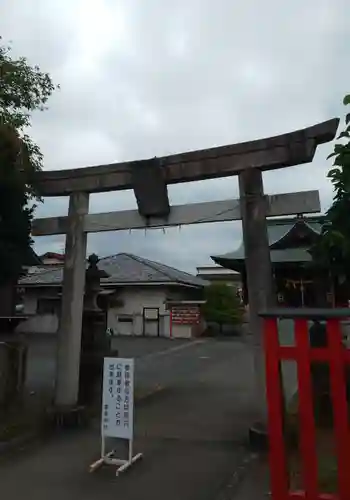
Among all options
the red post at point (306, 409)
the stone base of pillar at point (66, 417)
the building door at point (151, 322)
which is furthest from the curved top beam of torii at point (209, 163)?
the building door at point (151, 322)

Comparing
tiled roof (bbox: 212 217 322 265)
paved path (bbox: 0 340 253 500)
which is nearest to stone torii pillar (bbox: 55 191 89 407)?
paved path (bbox: 0 340 253 500)

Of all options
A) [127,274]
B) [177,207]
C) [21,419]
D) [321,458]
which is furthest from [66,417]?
[127,274]

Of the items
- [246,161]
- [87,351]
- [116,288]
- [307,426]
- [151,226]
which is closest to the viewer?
[307,426]

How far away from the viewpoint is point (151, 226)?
671 centimetres

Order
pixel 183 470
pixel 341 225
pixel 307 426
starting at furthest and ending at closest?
pixel 341 225, pixel 183 470, pixel 307 426

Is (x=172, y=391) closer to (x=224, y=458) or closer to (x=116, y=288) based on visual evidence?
(x=224, y=458)

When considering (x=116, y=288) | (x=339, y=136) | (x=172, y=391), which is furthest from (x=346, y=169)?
(x=116, y=288)

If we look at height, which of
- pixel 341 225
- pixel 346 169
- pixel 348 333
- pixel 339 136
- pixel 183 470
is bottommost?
pixel 183 470

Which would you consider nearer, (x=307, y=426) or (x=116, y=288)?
(x=307, y=426)

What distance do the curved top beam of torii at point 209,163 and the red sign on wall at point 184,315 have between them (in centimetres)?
2055

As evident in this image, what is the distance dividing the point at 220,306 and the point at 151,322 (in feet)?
15.9

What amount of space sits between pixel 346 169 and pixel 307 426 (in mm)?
3016

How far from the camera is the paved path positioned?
4199 mm

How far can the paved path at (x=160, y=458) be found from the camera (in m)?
4.20
